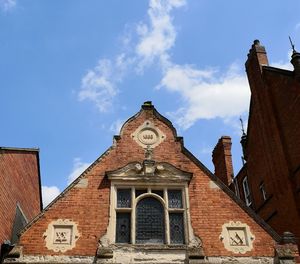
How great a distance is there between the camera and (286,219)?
16141mm

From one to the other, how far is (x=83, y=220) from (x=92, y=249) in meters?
0.97

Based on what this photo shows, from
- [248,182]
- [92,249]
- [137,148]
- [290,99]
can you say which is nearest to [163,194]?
[137,148]

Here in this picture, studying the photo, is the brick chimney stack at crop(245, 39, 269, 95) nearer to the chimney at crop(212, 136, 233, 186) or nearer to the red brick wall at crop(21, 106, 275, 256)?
the chimney at crop(212, 136, 233, 186)

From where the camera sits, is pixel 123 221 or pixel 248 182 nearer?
pixel 123 221

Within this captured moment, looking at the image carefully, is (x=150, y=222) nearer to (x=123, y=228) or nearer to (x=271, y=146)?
(x=123, y=228)

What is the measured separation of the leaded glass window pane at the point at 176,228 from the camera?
11.7 meters

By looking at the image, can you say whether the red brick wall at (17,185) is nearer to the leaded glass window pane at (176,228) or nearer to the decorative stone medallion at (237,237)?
the leaded glass window pane at (176,228)

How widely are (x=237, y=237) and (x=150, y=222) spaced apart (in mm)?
2656

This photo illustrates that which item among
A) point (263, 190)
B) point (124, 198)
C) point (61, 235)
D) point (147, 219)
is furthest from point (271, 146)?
point (61, 235)

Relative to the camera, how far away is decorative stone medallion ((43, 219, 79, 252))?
36.6 ft

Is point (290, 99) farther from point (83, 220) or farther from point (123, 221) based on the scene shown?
point (83, 220)

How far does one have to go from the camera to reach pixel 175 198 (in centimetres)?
1258

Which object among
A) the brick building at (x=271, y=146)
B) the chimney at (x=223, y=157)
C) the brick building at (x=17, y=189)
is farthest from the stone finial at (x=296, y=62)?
the brick building at (x=17, y=189)

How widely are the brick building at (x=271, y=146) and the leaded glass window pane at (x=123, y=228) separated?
7094 millimetres
